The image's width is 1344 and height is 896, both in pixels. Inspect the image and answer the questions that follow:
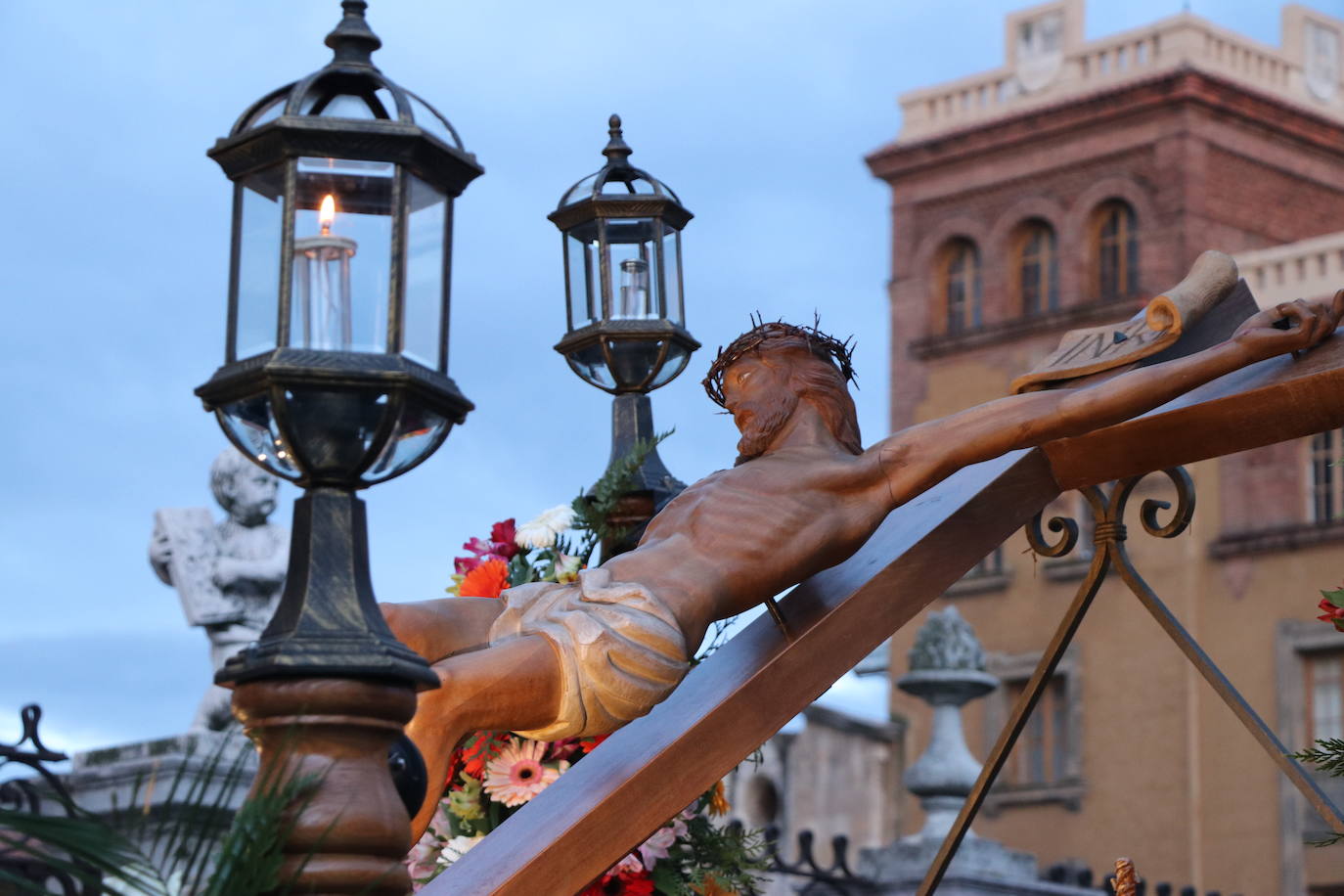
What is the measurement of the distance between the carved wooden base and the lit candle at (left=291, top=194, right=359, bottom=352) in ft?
1.74

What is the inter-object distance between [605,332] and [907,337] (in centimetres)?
2805

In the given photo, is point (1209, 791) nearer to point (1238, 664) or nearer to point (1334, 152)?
point (1238, 664)

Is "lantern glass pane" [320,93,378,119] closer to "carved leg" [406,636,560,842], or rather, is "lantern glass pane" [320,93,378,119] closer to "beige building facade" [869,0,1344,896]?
"carved leg" [406,636,560,842]

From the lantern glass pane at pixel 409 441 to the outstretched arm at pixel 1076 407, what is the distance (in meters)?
1.31

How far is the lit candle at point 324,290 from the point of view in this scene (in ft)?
11.5

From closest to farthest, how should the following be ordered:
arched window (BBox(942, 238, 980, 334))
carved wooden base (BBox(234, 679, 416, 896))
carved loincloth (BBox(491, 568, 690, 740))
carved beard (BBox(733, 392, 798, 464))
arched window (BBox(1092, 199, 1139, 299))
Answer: carved wooden base (BBox(234, 679, 416, 896)), carved loincloth (BBox(491, 568, 690, 740)), carved beard (BBox(733, 392, 798, 464)), arched window (BBox(1092, 199, 1139, 299)), arched window (BBox(942, 238, 980, 334))

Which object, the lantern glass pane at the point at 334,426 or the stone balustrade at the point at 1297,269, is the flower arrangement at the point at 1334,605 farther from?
the stone balustrade at the point at 1297,269

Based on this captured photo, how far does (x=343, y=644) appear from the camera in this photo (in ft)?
11.2

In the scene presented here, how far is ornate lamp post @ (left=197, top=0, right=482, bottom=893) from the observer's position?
132 inches

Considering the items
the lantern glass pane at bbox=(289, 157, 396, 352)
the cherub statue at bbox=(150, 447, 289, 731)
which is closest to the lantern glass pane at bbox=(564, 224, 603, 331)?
the lantern glass pane at bbox=(289, 157, 396, 352)

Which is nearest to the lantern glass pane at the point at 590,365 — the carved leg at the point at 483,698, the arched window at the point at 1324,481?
the carved leg at the point at 483,698

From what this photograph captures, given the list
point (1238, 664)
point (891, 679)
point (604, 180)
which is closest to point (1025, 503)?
point (604, 180)

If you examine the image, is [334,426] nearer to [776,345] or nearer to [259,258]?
[259,258]

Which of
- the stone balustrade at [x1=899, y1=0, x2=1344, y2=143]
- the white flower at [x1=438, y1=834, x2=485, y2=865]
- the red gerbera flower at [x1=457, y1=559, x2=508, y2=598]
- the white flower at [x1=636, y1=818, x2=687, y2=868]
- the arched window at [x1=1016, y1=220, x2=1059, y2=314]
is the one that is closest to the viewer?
the white flower at [x1=636, y1=818, x2=687, y2=868]
